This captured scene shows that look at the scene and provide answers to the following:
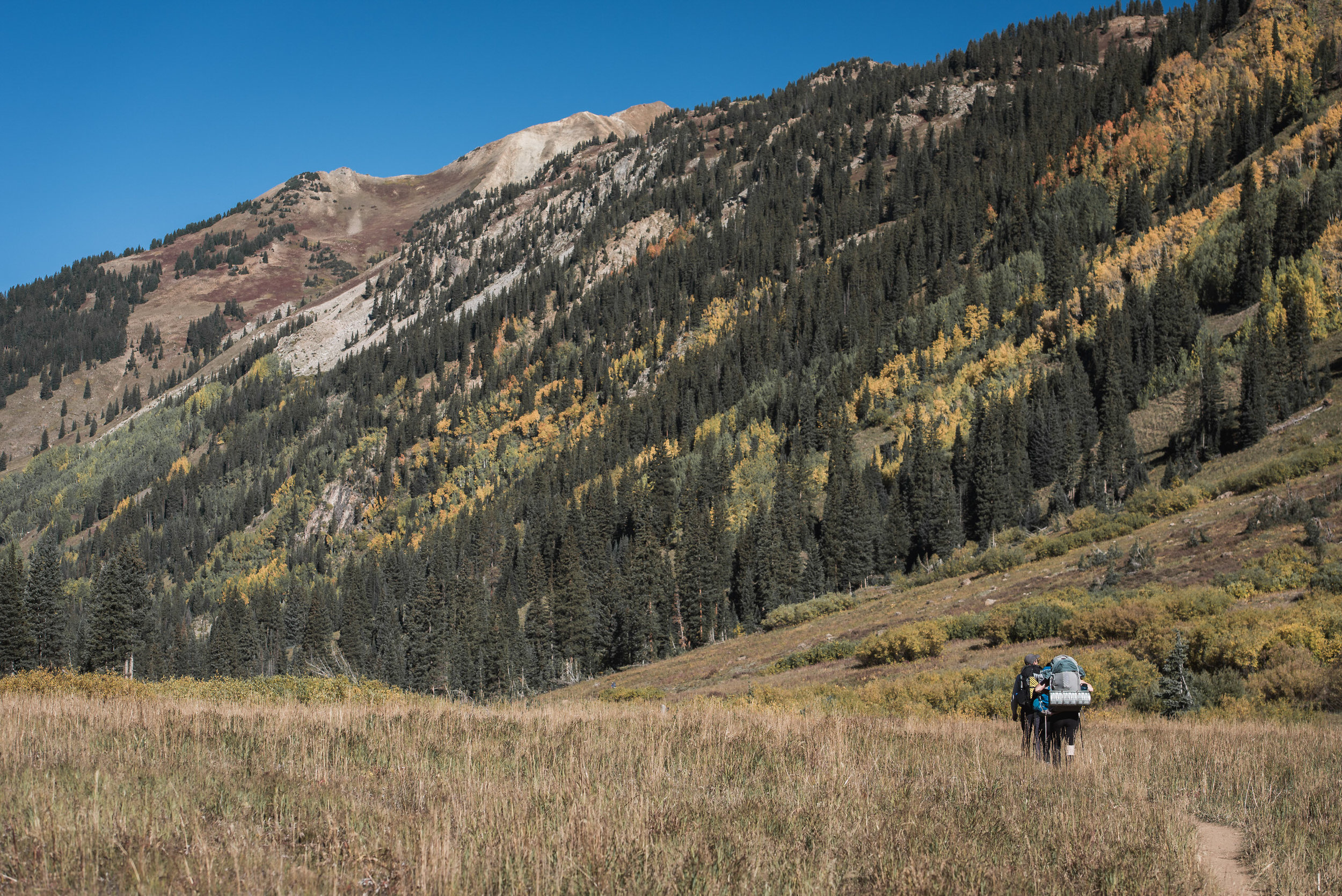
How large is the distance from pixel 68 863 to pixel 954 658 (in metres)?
28.1

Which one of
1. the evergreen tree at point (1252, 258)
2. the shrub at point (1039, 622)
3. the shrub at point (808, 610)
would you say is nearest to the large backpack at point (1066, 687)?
the shrub at point (1039, 622)

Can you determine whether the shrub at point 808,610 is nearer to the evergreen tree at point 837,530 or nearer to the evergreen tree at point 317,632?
the evergreen tree at point 837,530

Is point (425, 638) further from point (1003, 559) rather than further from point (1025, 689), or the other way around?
point (1025, 689)

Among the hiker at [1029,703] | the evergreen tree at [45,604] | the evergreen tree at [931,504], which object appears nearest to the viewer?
the hiker at [1029,703]

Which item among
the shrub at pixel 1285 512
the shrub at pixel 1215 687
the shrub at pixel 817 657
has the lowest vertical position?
the shrub at pixel 817 657

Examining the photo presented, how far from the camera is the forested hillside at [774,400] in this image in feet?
235

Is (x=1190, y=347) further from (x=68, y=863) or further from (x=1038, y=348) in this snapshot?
(x=68, y=863)

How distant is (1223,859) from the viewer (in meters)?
6.35

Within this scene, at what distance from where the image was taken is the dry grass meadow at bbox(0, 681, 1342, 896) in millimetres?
4598

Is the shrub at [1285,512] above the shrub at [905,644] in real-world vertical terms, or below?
above

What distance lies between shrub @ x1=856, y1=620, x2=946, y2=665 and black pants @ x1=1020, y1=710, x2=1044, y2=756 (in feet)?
61.6

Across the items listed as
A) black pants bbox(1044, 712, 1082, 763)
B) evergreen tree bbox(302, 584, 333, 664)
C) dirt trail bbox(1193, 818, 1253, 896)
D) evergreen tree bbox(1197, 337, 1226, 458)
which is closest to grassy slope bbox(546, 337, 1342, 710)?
evergreen tree bbox(1197, 337, 1226, 458)

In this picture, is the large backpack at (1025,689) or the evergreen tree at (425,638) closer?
the large backpack at (1025,689)

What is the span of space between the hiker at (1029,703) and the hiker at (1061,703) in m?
0.16
